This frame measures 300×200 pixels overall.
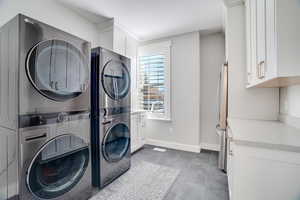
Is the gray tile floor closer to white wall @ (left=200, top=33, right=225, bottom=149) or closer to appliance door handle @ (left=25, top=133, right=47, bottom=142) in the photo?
white wall @ (left=200, top=33, right=225, bottom=149)

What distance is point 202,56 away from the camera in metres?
3.38

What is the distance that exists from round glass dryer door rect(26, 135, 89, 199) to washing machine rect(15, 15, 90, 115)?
0.34 metres

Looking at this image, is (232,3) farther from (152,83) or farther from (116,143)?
(116,143)

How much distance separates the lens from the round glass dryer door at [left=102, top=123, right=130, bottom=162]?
191 cm

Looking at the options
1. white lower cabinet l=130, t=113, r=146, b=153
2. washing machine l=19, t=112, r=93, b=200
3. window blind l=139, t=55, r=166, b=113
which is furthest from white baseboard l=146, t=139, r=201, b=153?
washing machine l=19, t=112, r=93, b=200

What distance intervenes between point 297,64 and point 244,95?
1355 millimetres

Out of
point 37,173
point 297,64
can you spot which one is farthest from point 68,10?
point 297,64

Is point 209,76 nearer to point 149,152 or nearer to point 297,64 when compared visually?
point 149,152

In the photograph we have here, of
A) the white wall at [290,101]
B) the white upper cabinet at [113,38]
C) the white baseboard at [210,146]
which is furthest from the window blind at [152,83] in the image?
the white wall at [290,101]

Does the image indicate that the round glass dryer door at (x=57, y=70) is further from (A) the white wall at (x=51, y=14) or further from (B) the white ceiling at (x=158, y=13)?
(B) the white ceiling at (x=158, y=13)

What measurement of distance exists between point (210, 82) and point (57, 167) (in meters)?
3.24

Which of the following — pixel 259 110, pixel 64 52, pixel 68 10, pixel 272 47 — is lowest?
pixel 259 110

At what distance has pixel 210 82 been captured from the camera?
3344 mm

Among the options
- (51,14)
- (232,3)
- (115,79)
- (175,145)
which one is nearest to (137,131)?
(175,145)
